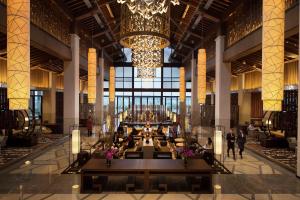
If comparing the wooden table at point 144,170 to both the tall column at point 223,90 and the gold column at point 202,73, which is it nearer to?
the gold column at point 202,73

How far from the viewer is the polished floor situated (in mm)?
6141

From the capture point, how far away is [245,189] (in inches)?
263

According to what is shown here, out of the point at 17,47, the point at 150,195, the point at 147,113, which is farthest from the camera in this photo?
the point at 147,113

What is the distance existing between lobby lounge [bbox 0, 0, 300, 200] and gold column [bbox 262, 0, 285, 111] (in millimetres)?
19

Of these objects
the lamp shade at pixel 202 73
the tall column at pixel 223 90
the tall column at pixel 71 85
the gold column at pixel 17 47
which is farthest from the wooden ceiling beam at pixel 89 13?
the gold column at pixel 17 47

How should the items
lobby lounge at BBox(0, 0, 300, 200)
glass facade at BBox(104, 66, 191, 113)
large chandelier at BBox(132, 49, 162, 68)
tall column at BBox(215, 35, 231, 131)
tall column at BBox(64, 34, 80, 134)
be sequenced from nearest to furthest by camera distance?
lobby lounge at BBox(0, 0, 300, 200) < large chandelier at BBox(132, 49, 162, 68) < tall column at BBox(215, 35, 231, 131) < tall column at BBox(64, 34, 80, 134) < glass facade at BBox(104, 66, 191, 113)

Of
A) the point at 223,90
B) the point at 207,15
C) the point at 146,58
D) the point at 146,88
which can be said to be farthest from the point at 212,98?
the point at 146,58

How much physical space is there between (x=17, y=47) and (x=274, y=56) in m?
4.77

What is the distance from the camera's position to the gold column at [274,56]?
548 cm

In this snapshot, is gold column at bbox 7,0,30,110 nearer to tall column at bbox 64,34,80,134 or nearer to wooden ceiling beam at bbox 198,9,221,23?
tall column at bbox 64,34,80,134

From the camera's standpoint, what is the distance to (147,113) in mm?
24500

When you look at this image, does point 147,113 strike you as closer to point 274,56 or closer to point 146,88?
point 146,88

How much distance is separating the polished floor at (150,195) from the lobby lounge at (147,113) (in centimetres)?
3

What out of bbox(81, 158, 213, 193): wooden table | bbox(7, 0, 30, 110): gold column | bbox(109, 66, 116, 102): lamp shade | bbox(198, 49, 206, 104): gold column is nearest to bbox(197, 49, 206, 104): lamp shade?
bbox(198, 49, 206, 104): gold column
